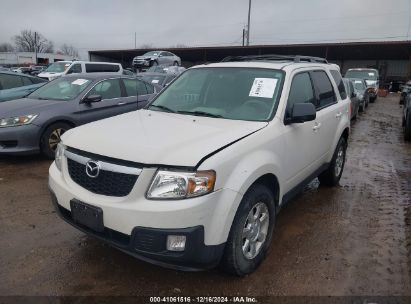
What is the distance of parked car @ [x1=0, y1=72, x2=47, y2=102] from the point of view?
9.12 metres

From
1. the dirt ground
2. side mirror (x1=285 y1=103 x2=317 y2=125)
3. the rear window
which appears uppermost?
side mirror (x1=285 y1=103 x2=317 y2=125)

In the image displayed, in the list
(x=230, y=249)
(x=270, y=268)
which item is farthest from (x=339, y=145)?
(x=230, y=249)

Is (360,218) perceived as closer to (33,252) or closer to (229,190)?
(229,190)

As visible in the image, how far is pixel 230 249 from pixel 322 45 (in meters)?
31.2

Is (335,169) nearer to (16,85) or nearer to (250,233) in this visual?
(250,233)

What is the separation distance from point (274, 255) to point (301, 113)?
138cm

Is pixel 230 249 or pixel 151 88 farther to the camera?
pixel 151 88

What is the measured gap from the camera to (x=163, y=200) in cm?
255

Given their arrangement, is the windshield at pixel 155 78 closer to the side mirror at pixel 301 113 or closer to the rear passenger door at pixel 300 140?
the rear passenger door at pixel 300 140

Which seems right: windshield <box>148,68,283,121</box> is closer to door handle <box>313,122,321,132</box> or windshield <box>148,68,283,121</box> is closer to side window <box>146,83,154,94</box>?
door handle <box>313,122,321,132</box>

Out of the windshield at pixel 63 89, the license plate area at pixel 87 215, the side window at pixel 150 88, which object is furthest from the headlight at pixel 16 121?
the license plate area at pixel 87 215

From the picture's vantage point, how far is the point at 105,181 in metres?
2.74

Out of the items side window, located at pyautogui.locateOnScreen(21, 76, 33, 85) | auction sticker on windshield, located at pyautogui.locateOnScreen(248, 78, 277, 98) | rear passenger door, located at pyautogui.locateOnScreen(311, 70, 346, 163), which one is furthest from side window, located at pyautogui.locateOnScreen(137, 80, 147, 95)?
auction sticker on windshield, located at pyautogui.locateOnScreen(248, 78, 277, 98)

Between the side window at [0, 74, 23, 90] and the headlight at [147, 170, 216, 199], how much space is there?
8.82m
